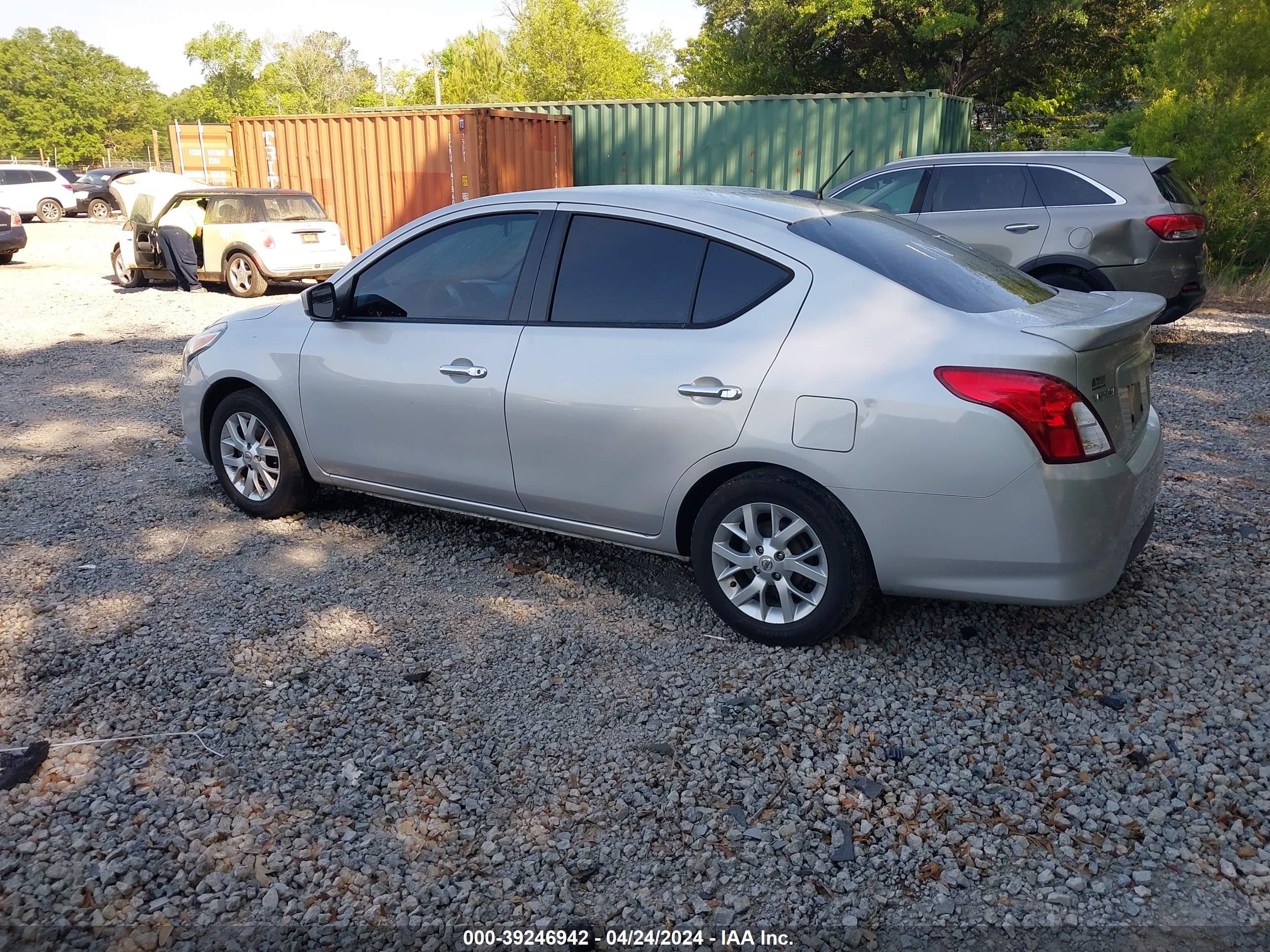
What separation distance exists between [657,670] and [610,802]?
82 cm

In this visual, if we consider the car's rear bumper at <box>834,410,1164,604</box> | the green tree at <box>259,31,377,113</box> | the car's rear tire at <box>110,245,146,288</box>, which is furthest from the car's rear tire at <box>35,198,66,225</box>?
the green tree at <box>259,31,377,113</box>

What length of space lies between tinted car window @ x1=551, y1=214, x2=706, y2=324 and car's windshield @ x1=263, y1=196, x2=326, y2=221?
11.8 meters

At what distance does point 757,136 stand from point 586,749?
16.0 meters

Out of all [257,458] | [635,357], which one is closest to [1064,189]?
[635,357]

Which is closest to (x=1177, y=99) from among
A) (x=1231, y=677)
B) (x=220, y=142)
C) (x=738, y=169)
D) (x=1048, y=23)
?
(x=738, y=169)

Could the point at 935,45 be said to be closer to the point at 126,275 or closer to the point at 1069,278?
the point at 1069,278

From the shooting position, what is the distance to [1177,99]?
13859mm

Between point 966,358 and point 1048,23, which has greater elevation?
point 1048,23

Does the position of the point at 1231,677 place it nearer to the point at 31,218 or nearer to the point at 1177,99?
the point at 1177,99

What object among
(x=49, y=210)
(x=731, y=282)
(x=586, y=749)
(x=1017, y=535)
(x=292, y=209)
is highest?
(x=731, y=282)

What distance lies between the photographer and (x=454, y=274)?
4559 mm

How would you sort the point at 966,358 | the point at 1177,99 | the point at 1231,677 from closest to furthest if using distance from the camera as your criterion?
the point at 966,358 < the point at 1231,677 < the point at 1177,99

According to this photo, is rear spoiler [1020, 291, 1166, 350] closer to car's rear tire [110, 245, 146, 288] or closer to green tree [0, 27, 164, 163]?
car's rear tire [110, 245, 146, 288]

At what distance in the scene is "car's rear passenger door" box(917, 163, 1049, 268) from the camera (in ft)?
30.1
